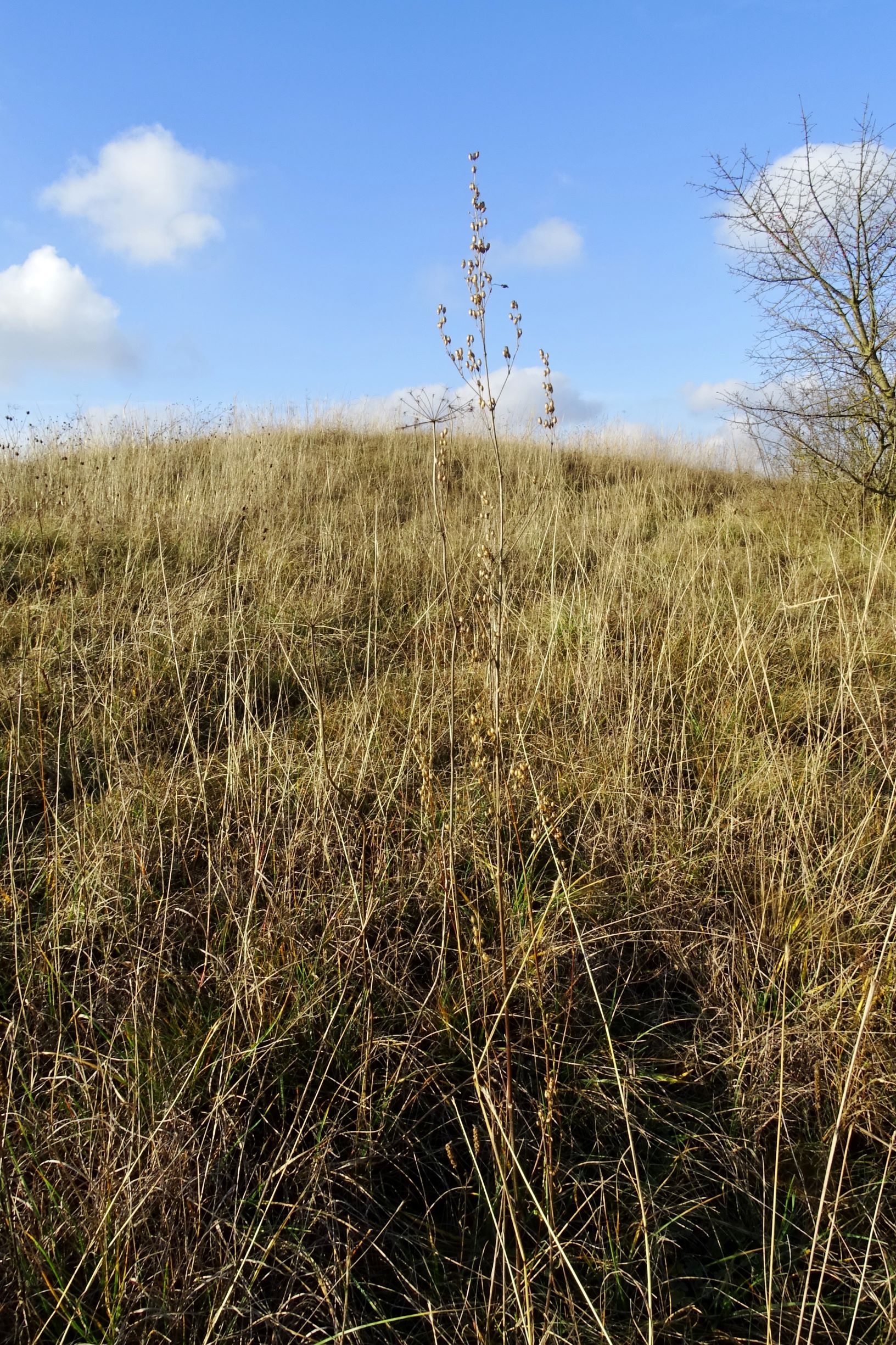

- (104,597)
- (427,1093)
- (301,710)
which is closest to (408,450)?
(104,597)

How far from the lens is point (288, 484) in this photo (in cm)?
684

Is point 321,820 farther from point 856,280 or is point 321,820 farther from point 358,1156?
point 856,280

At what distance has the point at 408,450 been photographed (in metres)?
9.13

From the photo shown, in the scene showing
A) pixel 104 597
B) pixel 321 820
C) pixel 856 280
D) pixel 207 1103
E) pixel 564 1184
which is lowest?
pixel 564 1184

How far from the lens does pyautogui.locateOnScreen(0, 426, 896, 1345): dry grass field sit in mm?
1166

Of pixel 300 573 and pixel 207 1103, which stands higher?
pixel 300 573

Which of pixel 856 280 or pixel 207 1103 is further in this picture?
pixel 856 280

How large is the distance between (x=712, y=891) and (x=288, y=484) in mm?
5753

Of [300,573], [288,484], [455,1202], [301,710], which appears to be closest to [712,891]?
[455,1202]

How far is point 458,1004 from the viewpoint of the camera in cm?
161

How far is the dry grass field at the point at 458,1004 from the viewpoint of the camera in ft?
3.83

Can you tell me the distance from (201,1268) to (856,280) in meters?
7.22

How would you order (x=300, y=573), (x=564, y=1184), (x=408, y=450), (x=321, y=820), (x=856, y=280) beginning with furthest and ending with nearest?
(x=408, y=450) < (x=856, y=280) < (x=300, y=573) < (x=321, y=820) < (x=564, y=1184)

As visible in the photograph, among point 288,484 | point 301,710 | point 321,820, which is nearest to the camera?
point 321,820
